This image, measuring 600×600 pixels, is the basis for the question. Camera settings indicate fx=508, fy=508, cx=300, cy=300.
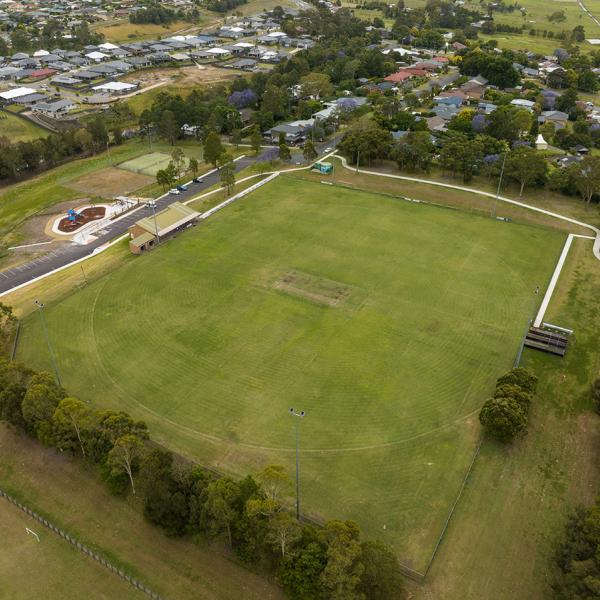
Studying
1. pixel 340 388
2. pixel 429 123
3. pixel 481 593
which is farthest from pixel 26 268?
pixel 429 123

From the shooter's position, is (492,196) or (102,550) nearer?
(102,550)

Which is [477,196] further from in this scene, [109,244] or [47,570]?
[47,570]

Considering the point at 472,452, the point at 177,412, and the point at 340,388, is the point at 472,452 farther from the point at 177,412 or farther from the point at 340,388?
the point at 177,412

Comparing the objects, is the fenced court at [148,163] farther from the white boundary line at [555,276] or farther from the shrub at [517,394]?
the shrub at [517,394]

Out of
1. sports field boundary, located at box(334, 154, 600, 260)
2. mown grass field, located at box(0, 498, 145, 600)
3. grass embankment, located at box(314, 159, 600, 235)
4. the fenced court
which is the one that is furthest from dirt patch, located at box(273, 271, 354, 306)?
the fenced court

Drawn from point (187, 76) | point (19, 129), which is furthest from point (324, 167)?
point (187, 76)

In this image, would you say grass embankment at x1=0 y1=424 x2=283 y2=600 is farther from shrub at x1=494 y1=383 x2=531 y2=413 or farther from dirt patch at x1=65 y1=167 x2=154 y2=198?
dirt patch at x1=65 y1=167 x2=154 y2=198
